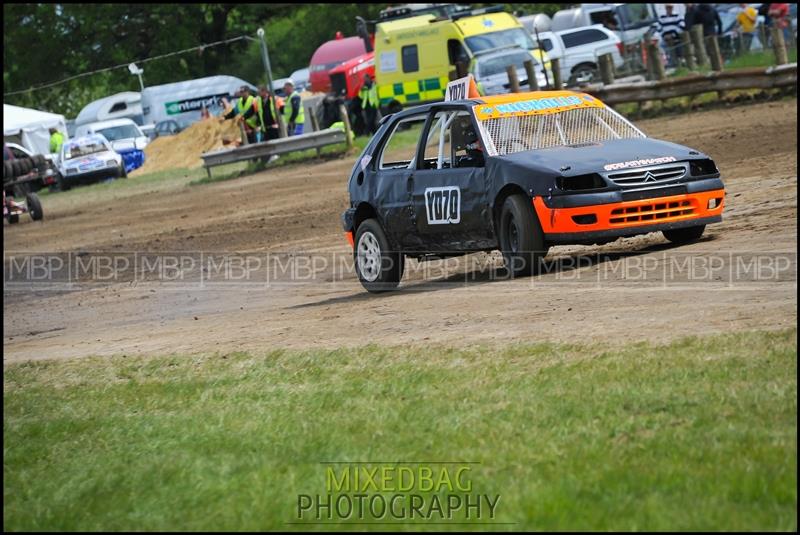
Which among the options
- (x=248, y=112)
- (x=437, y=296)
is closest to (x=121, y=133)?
(x=248, y=112)

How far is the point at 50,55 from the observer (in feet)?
221

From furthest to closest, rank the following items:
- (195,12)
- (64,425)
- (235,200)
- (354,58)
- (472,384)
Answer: (195,12) → (354,58) → (235,200) → (64,425) → (472,384)

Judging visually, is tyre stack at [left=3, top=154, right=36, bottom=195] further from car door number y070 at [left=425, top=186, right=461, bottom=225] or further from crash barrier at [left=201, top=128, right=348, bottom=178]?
car door number y070 at [left=425, top=186, right=461, bottom=225]

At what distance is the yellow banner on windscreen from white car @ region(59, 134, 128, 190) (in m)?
29.4

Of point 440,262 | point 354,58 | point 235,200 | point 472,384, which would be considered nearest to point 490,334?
point 472,384

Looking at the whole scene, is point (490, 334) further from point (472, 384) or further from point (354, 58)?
point (354, 58)

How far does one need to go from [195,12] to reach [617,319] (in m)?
61.1

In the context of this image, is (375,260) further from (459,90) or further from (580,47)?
(580,47)

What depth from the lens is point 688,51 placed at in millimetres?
28250

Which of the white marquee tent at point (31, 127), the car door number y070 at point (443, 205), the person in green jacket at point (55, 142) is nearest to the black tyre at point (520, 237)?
the car door number y070 at point (443, 205)

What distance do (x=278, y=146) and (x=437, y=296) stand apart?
20147 millimetres

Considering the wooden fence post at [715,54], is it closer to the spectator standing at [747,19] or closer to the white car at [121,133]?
the spectator standing at [747,19]

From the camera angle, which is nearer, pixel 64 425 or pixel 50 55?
pixel 64 425

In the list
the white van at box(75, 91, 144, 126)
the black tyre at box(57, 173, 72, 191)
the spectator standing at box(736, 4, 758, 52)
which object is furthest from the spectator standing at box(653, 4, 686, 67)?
the white van at box(75, 91, 144, 126)
